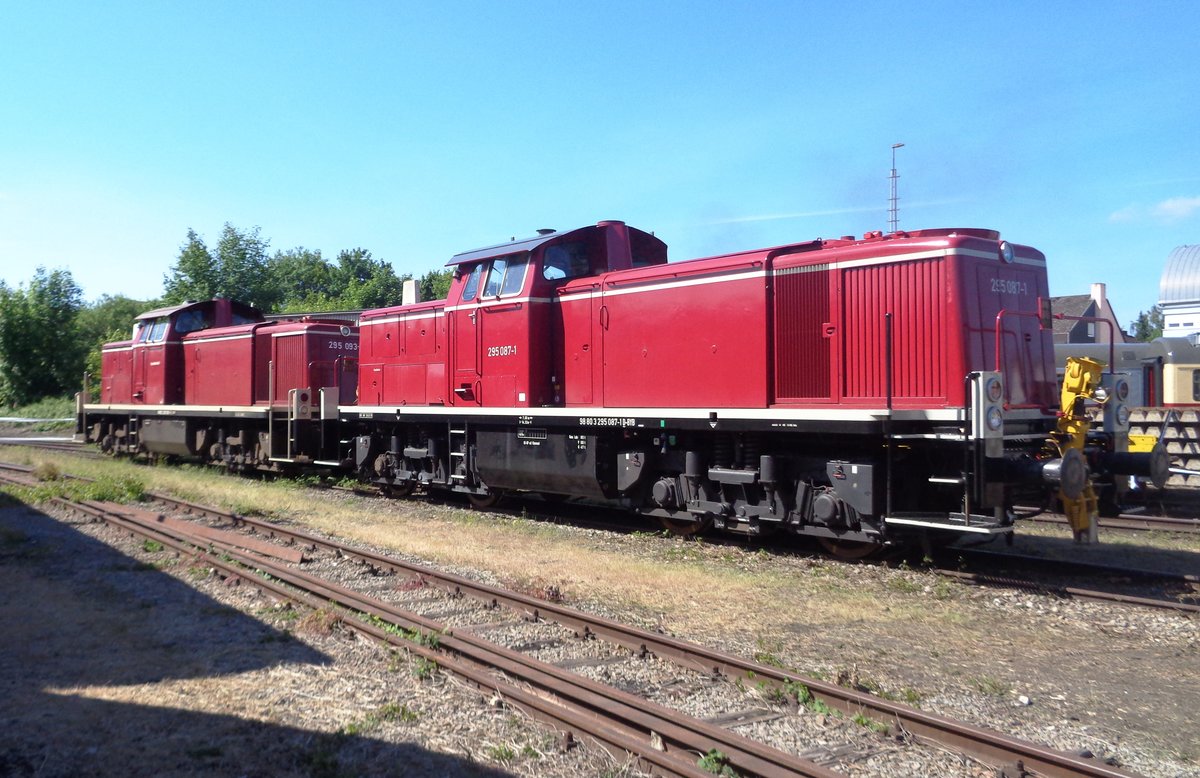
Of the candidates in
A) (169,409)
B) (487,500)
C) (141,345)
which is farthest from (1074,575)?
(141,345)

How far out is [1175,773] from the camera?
4.26 metres

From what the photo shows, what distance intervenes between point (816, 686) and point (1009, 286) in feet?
17.9

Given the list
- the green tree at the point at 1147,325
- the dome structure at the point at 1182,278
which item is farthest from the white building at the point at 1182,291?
the green tree at the point at 1147,325

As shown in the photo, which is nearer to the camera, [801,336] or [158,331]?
[801,336]

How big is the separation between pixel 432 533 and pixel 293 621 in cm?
447

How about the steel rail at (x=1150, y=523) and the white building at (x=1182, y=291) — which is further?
the white building at (x=1182, y=291)

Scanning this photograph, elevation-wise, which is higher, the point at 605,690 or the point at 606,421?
the point at 606,421

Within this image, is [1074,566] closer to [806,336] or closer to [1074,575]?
[1074,575]

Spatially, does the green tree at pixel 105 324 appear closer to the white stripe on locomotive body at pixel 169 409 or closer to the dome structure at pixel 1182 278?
the white stripe on locomotive body at pixel 169 409

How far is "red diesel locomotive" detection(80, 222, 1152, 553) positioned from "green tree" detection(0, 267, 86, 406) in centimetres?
3880

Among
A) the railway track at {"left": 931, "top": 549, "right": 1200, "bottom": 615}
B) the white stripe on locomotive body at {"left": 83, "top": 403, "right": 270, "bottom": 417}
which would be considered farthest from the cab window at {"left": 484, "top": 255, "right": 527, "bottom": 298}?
the white stripe on locomotive body at {"left": 83, "top": 403, "right": 270, "bottom": 417}

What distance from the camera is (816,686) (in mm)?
5203

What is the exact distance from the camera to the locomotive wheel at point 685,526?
1090 centimetres

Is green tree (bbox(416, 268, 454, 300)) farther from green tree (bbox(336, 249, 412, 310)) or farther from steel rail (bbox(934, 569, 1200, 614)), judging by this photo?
steel rail (bbox(934, 569, 1200, 614))
